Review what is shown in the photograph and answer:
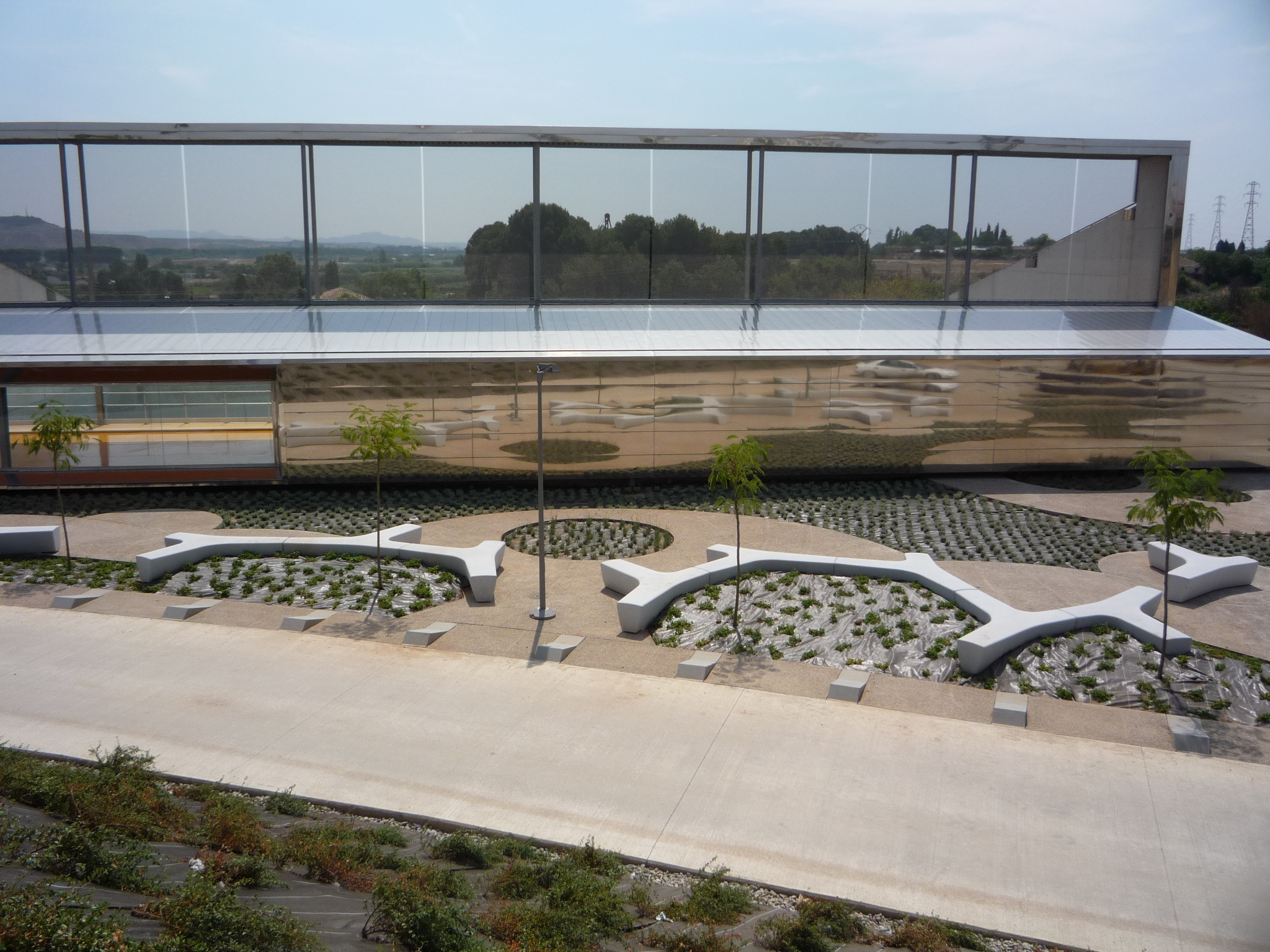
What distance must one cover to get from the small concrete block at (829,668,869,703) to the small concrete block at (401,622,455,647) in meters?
5.08

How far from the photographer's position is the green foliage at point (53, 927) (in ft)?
17.6

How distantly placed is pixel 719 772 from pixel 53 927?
5641 millimetres

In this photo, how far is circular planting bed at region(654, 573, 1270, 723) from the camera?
1134 cm

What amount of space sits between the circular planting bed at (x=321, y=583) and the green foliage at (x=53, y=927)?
8.02 m

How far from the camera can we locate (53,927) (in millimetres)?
5512

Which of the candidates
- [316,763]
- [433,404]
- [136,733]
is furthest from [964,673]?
[433,404]

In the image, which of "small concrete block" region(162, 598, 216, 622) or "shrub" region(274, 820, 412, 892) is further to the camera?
"small concrete block" region(162, 598, 216, 622)

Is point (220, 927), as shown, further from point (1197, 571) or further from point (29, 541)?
point (1197, 571)

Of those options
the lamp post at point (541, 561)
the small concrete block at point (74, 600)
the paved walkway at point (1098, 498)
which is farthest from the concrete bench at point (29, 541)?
the paved walkway at point (1098, 498)

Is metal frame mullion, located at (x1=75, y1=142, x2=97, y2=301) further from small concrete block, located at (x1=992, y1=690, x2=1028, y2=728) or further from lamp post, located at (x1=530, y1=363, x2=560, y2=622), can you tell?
small concrete block, located at (x1=992, y1=690, x2=1028, y2=728)

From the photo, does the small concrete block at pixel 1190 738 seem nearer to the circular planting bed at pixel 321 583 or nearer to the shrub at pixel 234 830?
the shrub at pixel 234 830

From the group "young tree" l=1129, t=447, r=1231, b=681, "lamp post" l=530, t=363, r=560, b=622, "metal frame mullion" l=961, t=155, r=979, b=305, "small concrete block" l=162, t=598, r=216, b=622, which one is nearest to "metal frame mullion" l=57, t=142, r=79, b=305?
"small concrete block" l=162, t=598, r=216, b=622

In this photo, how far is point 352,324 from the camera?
72.8 feet

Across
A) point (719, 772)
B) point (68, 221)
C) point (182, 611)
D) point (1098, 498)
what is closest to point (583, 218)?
point (68, 221)
